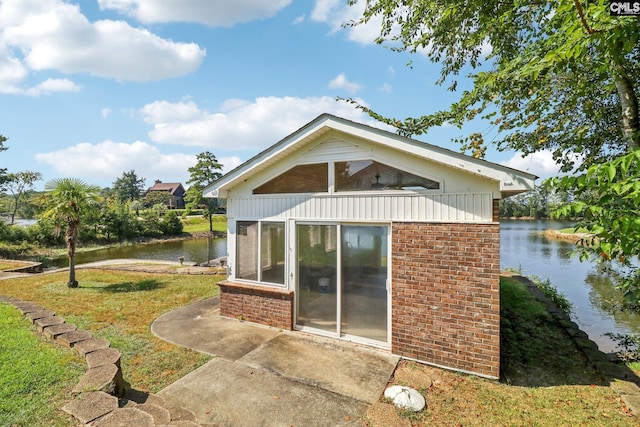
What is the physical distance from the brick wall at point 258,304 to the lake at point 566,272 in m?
4.79

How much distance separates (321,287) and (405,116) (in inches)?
186

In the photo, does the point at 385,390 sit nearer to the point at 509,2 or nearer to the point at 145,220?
the point at 509,2

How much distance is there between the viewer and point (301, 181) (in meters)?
6.15

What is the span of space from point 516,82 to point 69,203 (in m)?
12.2

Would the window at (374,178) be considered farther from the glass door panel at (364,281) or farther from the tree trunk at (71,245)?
A: the tree trunk at (71,245)

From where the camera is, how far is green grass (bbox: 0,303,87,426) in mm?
3316

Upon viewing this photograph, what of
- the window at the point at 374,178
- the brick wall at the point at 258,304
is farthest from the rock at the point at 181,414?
the window at the point at 374,178

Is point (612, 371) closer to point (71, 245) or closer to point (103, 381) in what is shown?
point (103, 381)

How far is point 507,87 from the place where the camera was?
538 cm

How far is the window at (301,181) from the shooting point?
5902mm

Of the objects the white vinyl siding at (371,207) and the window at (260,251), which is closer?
the white vinyl siding at (371,207)

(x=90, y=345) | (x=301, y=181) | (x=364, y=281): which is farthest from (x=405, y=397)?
(x=90, y=345)

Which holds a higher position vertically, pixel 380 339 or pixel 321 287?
→ pixel 321 287

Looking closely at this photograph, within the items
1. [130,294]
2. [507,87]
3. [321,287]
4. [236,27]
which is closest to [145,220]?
[130,294]
